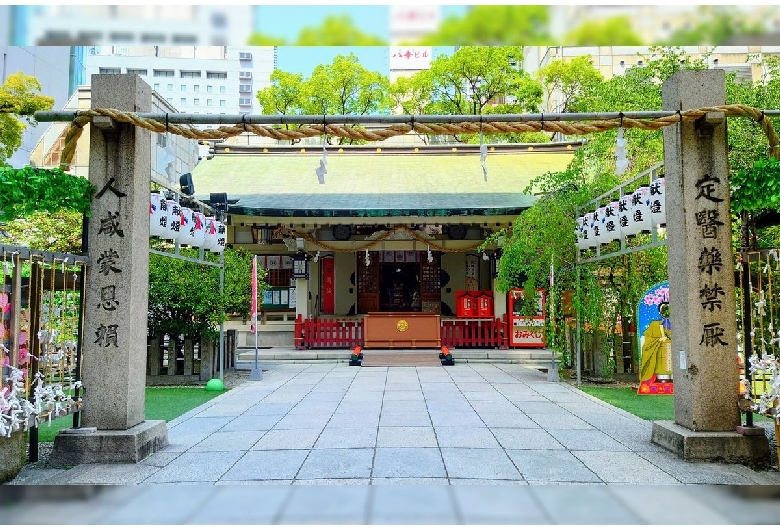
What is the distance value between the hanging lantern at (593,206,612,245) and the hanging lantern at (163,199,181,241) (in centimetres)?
637

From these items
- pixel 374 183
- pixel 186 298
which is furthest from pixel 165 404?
pixel 374 183

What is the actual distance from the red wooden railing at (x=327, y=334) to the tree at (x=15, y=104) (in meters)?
9.20

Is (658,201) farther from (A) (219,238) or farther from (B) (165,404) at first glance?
(B) (165,404)

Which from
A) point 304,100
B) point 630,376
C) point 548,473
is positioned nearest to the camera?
point 548,473

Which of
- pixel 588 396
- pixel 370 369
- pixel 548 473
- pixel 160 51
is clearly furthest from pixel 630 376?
pixel 160 51

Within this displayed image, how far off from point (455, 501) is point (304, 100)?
2907 centimetres

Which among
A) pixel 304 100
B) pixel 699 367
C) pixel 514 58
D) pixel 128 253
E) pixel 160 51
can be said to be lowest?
pixel 699 367

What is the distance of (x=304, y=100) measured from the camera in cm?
3122

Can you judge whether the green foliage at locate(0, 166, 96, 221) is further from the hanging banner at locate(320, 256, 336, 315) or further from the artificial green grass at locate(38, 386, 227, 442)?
the hanging banner at locate(320, 256, 336, 315)

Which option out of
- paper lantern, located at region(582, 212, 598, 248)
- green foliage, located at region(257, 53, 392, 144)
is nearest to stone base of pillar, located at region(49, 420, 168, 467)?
paper lantern, located at region(582, 212, 598, 248)

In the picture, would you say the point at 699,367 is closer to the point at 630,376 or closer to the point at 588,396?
the point at 588,396

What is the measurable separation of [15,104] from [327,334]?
10.7 m

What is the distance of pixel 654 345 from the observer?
10203 millimetres

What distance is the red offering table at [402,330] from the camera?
664 inches
